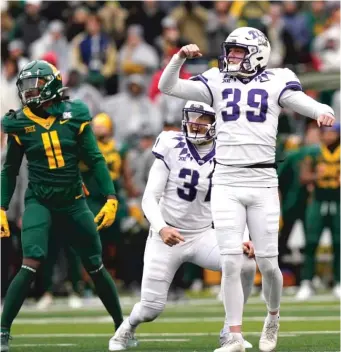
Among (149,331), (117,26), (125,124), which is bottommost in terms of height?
(149,331)

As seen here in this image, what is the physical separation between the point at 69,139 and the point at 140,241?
6125 mm

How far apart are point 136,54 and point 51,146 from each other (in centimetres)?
850

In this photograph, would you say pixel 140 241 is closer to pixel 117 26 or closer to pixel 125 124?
pixel 125 124

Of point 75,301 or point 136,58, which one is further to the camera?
point 136,58

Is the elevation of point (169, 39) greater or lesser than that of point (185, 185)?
greater

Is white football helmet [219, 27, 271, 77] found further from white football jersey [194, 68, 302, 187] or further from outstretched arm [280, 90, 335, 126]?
outstretched arm [280, 90, 335, 126]

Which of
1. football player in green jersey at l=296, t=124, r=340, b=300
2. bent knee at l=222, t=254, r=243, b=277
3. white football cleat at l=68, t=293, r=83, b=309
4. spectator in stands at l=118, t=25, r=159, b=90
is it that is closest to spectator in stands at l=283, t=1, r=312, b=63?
spectator in stands at l=118, t=25, r=159, b=90

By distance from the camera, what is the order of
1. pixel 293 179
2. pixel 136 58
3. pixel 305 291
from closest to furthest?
pixel 305 291, pixel 293 179, pixel 136 58

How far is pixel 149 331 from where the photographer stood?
10.9 meters

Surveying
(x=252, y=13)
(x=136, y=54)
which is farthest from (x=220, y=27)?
(x=136, y=54)

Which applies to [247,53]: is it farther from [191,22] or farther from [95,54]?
[191,22]

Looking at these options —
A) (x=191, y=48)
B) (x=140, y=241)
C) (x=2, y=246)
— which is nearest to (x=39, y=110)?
(x=191, y=48)

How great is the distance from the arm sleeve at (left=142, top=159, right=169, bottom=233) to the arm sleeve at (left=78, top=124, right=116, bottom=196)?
0.39 m

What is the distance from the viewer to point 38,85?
938cm
